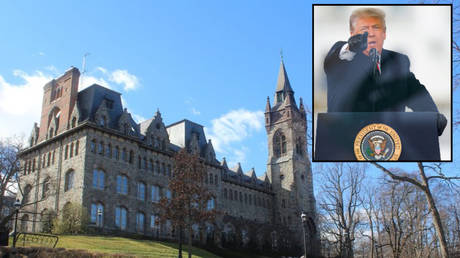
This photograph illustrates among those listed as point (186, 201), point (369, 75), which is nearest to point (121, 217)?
point (186, 201)

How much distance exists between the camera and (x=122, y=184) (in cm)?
4719

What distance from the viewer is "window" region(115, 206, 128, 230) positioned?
4546 cm

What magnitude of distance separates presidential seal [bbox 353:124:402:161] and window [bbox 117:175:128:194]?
40883mm

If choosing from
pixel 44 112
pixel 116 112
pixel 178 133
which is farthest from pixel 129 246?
pixel 178 133

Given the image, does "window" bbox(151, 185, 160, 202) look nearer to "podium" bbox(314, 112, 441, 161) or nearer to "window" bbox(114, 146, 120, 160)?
"window" bbox(114, 146, 120, 160)

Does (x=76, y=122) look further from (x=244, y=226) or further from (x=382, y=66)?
(x=382, y=66)

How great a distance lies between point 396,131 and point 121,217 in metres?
41.2

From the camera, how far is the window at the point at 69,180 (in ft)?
146

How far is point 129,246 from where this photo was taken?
116 feet

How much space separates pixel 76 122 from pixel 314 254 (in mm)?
40978

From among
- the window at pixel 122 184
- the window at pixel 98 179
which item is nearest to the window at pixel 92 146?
the window at pixel 98 179

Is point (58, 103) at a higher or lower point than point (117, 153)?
higher

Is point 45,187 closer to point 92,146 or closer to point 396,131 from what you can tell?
point 92,146

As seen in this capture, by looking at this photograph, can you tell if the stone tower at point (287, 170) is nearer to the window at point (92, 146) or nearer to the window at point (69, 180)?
the window at point (92, 146)
